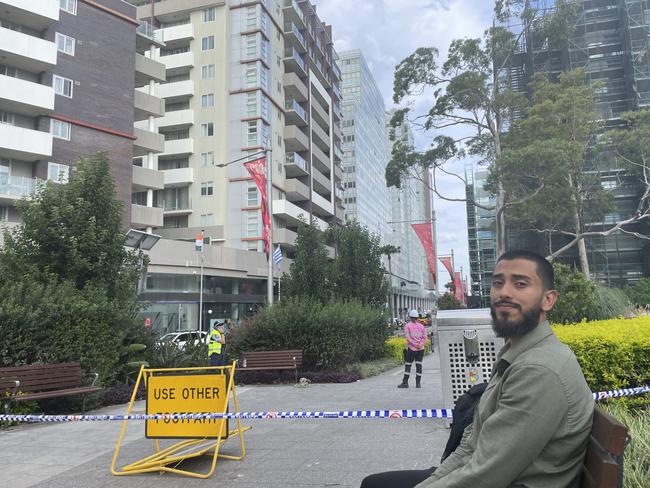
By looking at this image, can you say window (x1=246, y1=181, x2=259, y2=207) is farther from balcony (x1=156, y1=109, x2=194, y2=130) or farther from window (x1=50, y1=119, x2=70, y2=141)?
window (x1=50, y1=119, x2=70, y2=141)

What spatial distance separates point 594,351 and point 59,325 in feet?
29.3

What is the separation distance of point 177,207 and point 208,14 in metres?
18.8

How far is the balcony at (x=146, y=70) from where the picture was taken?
40562mm

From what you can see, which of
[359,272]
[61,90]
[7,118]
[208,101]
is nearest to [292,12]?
[208,101]

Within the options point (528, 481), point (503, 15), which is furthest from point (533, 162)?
point (528, 481)

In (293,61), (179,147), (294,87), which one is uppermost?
(293,61)

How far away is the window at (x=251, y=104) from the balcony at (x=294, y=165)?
7504 millimetres

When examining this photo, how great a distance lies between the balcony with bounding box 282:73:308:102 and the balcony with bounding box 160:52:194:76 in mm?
10590

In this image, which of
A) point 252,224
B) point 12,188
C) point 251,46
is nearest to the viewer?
point 12,188

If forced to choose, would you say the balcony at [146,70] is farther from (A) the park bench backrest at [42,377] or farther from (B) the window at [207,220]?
(A) the park bench backrest at [42,377]

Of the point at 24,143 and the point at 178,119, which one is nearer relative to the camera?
the point at 24,143

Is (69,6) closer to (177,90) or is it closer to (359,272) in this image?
(177,90)

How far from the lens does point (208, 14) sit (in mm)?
51156

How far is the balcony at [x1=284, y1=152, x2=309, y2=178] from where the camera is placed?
182ft
